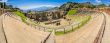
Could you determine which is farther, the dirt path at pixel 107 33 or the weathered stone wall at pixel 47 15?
the weathered stone wall at pixel 47 15

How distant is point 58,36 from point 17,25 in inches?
19.0

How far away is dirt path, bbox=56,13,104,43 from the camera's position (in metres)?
3.18

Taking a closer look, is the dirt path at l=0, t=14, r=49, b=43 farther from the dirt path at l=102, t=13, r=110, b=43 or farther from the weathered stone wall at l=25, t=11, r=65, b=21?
the dirt path at l=102, t=13, r=110, b=43

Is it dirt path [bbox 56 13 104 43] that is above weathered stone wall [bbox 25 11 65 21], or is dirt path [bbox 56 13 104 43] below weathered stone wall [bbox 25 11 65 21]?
below

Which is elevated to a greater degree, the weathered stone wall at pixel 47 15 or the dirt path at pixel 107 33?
the weathered stone wall at pixel 47 15

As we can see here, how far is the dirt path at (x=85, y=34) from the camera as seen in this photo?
3.18 m

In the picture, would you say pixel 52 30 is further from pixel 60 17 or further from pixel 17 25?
pixel 17 25

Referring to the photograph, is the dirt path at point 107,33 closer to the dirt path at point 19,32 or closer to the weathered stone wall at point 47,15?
the weathered stone wall at point 47,15

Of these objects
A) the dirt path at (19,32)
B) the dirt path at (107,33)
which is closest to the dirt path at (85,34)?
the dirt path at (107,33)

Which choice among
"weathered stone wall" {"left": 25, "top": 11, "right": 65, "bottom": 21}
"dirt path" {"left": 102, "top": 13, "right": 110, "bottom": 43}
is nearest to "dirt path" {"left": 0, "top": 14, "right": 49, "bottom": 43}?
"weathered stone wall" {"left": 25, "top": 11, "right": 65, "bottom": 21}

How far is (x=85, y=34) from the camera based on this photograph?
3.21 m

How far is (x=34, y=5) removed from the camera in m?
3.29

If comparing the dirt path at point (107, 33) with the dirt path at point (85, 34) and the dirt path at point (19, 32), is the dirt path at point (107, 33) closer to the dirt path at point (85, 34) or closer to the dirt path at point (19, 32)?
the dirt path at point (85, 34)

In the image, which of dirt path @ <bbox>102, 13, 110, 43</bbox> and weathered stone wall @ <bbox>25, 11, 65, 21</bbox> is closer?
dirt path @ <bbox>102, 13, 110, 43</bbox>
